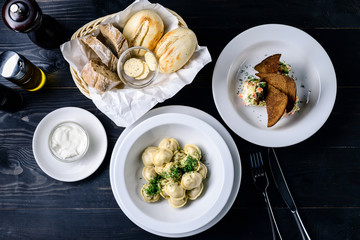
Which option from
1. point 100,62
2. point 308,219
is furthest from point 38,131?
point 308,219

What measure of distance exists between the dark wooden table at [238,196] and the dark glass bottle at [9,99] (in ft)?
0.09

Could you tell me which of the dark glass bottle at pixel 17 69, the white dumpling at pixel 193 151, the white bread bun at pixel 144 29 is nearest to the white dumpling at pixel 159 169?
the white dumpling at pixel 193 151

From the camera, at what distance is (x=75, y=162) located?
48.3 inches

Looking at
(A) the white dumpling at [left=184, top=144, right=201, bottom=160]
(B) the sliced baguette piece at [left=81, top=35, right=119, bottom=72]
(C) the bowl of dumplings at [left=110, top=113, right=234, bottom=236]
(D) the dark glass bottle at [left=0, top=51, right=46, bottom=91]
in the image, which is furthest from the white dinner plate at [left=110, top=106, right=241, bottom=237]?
(D) the dark glass bottle at [left=0, top=51, right=46, bottom=91]

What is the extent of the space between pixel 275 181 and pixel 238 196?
0.54 ft

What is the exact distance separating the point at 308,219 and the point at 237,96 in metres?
0.60

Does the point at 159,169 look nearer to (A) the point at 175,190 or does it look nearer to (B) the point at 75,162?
(A) the point at 175,190

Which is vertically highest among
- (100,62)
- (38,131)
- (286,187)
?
(100,62)

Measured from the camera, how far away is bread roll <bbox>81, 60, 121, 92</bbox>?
1037mm

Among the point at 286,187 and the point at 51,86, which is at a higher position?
the point at 51,86

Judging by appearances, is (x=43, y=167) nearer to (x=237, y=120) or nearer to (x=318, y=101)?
(x=237, y=120)

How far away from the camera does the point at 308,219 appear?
128 centimetres

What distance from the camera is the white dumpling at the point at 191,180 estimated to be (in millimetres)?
1100

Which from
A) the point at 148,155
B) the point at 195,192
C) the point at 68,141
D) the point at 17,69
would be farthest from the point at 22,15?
the point at 195,192
